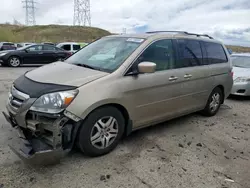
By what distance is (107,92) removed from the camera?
3.08 m

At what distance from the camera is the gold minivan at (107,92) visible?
278cm

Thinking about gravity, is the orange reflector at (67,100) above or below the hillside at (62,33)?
below

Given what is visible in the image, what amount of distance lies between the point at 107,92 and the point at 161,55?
127 centimetres

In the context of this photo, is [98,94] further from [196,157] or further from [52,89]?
[196,157]

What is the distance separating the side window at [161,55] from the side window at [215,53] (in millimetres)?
1250

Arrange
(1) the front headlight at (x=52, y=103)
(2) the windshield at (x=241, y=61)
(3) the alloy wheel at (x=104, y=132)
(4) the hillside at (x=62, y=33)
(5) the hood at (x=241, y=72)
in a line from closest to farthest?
1. (1) the front headlight at (x=52, y=103)
2. (3) the alloy wheel at (x=104, y=132)
3. (5) the hood at (x=241, y=72)
4. (2) the windshield at (x=241, y=61)
5. (4) the hillside at (x=62, y=33)

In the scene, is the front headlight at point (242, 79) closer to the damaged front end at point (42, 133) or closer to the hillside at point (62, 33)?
the damaged front end at point (42, 133)

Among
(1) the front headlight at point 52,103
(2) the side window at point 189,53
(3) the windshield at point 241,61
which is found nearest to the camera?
(1) the front headlight at point 52,103

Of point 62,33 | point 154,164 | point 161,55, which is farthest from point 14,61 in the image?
point 62,33

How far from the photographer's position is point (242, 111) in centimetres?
593

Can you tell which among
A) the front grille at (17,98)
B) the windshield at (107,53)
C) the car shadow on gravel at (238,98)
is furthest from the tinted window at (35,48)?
the front grille at (17,98)

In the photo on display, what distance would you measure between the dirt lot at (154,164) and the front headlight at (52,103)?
0.76m

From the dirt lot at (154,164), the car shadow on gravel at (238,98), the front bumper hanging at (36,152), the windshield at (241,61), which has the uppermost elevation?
the windshield at (241,61)

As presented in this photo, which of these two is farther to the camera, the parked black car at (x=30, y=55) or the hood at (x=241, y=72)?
the parked black car at (x=30, y=55)
